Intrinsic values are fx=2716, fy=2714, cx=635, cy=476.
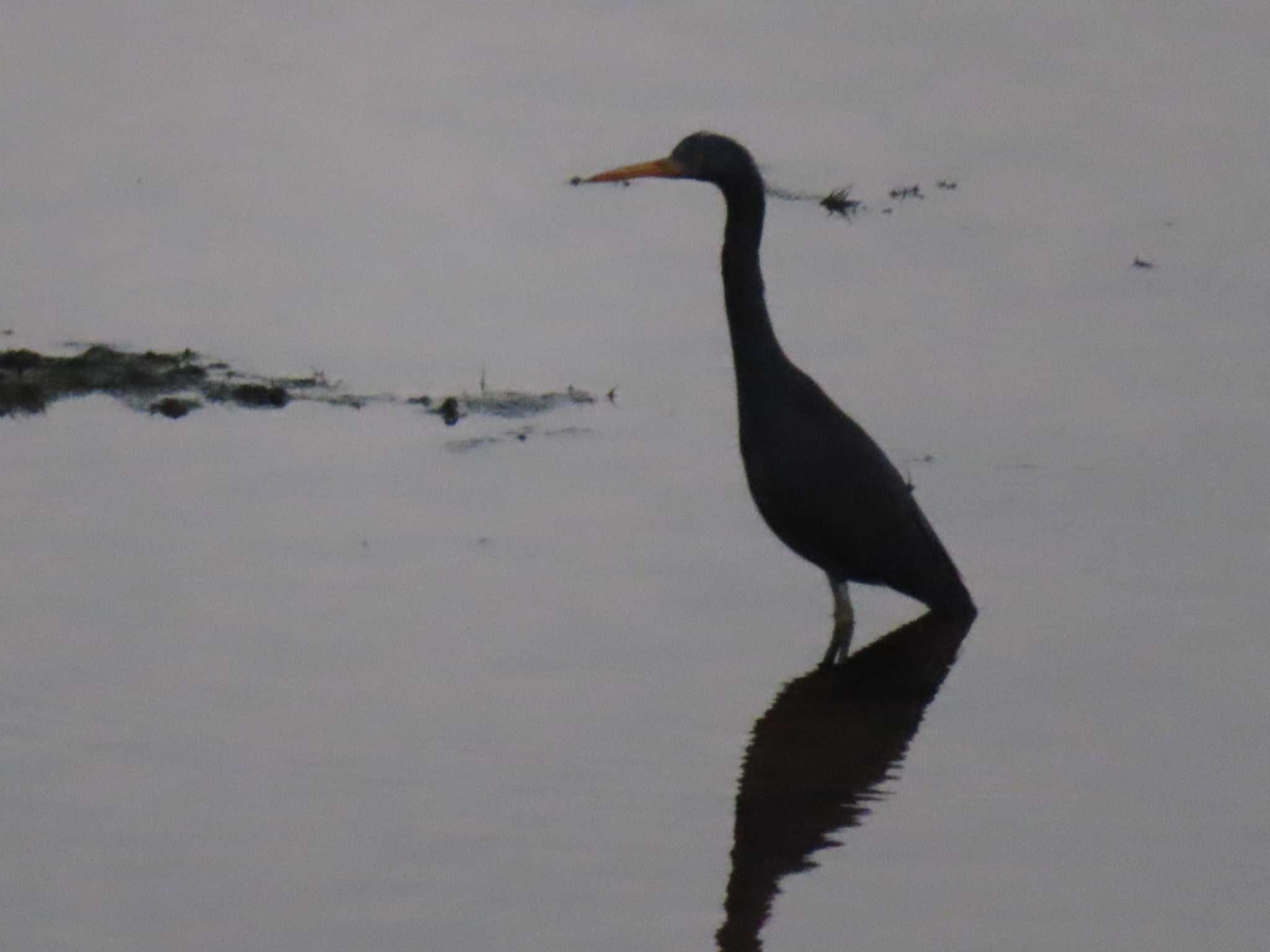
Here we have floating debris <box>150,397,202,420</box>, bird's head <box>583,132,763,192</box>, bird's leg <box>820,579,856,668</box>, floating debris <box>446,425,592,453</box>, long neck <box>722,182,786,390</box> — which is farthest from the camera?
floating debris <box>150,397,202,420</box>

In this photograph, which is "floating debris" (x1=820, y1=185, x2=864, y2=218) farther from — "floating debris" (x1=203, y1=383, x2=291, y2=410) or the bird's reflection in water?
the bird's reflection in water

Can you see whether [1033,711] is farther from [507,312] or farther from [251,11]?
[251,11]

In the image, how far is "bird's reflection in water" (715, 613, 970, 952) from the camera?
6102 mm

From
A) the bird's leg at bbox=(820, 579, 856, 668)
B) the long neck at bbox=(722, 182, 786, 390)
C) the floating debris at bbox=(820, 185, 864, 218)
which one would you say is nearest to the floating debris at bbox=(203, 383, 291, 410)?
the long neck at bbox=(722, 182, 786, 390)

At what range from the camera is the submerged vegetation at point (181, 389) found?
30.4 ft

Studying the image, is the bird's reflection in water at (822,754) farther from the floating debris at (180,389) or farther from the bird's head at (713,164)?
the floating debris at (180,389)

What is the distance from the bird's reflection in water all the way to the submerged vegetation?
2033 mm

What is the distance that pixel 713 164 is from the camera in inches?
319

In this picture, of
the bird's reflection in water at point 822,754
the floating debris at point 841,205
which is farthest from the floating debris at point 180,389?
the floating debris at point 841,205

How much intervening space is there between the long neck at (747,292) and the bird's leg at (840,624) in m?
0.63

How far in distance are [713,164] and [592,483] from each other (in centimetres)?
124

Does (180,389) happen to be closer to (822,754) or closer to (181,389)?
(181,389)

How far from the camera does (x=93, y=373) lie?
9.43 meters

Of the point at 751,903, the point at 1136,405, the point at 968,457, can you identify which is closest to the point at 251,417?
the point at 968,457
